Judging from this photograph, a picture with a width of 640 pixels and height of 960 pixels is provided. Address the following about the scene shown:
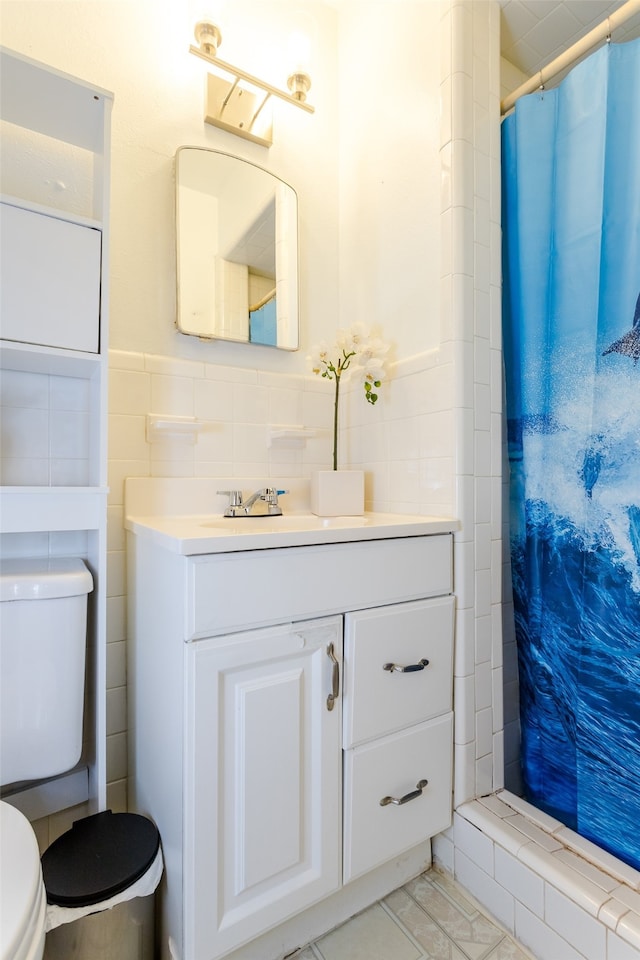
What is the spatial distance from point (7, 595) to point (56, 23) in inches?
55.0

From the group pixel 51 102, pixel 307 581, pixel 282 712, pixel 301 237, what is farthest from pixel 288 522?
pixel 51 102

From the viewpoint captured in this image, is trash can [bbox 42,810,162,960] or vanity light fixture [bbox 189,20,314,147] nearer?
trash can [bbox 42,810,162,960]

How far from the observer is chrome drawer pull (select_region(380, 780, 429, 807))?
3.24ft

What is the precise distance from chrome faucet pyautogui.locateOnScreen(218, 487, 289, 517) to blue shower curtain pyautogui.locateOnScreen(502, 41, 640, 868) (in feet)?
2.18

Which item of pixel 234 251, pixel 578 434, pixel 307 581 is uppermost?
pixel 234 251

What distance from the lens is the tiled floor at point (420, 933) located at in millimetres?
932

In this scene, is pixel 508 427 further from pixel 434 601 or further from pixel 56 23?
pixel 56 23

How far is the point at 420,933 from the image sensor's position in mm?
978

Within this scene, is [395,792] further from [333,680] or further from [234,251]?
[234,251]

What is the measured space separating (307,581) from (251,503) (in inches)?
18.6

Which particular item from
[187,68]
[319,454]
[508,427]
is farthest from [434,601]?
[187,68]

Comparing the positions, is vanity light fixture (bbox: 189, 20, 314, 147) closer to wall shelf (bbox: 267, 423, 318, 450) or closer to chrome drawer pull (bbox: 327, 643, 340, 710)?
wall shelf (bbox: 267, 423, 318, 450)

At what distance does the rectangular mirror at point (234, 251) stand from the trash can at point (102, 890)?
1.16 m

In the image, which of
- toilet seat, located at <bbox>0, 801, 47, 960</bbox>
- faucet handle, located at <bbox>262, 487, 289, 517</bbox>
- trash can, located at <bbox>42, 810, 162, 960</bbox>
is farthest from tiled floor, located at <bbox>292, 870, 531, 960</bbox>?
faucet handle, located at <bbox>262, 487, 289, 517</bbox>
